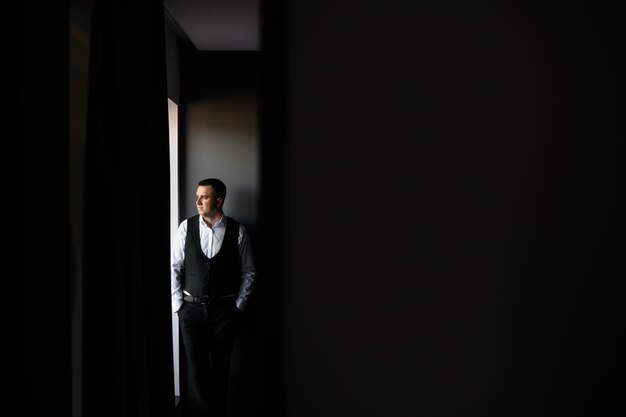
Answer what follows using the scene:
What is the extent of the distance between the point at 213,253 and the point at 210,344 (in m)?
0.48

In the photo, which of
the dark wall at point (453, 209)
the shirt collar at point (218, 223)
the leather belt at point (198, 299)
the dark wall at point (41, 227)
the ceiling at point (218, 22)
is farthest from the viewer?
the shirt collar at point (218, 223)

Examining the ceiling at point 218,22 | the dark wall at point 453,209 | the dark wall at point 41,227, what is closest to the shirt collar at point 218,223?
the ceiling at point 218,22

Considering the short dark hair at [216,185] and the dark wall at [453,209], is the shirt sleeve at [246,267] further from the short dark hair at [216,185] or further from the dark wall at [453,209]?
the dark wall at [453,209]

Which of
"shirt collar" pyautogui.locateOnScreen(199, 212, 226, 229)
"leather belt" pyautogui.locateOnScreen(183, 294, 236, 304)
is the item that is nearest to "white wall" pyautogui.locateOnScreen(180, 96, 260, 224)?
"shirt collar" pyautogui.locateOnScreen(199, 212, 226, 229)

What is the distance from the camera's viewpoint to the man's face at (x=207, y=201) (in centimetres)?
246

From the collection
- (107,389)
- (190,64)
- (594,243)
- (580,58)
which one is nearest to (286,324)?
(107,389)

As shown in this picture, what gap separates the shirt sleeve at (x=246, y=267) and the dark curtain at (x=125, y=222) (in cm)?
133

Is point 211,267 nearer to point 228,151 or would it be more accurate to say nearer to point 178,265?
point 178,265

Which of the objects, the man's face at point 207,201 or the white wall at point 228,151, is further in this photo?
the white wall at point 228,151

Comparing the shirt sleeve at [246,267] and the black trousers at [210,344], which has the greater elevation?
the shirt sleeve at [246,267]

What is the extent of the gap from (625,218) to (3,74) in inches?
60.8

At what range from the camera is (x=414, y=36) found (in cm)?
134

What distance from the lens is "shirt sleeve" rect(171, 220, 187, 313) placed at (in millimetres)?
2418

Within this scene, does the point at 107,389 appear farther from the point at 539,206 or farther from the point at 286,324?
the point at 539,206
